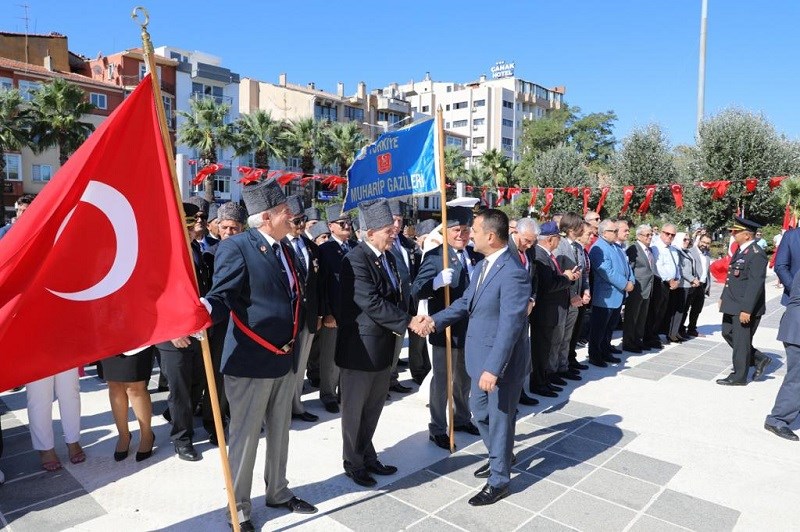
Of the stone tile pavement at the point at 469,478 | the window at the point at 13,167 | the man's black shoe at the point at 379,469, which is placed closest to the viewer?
the stone tile pavement at the point at 469,478

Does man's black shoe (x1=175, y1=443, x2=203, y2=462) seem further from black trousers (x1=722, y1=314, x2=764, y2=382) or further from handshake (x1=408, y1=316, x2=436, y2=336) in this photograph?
black trousers (x1=722, y1=314, x2=764, y2=382)

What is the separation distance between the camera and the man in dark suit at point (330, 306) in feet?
17.9

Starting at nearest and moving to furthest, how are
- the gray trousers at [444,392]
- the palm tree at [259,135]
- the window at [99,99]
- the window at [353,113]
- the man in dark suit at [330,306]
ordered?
the gray trousers at [444,392]
the man in dark suit at [330,306]
the palm tree at [259,135]
the window at [99,99]
the window at [353,113]

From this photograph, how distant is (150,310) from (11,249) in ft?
2.19

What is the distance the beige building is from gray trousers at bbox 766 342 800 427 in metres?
74.5

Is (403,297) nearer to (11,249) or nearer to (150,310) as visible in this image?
(150,310)

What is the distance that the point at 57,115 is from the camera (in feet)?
91.5

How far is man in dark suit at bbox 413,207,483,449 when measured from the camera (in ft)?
16.1

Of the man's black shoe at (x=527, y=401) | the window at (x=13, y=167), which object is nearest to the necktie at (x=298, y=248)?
the man's black shoe at (x=527, y=401)

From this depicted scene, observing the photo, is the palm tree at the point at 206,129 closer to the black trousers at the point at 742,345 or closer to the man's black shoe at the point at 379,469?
the black trousers at the point at 742,345

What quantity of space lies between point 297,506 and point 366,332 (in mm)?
1226

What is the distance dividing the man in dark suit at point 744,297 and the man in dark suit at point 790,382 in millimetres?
1559

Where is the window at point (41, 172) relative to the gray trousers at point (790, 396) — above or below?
above

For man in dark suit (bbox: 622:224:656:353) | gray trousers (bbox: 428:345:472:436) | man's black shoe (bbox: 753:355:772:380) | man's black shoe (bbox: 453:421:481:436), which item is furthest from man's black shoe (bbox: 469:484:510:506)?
man in dark suit (bbox: 622:224:656:353)
